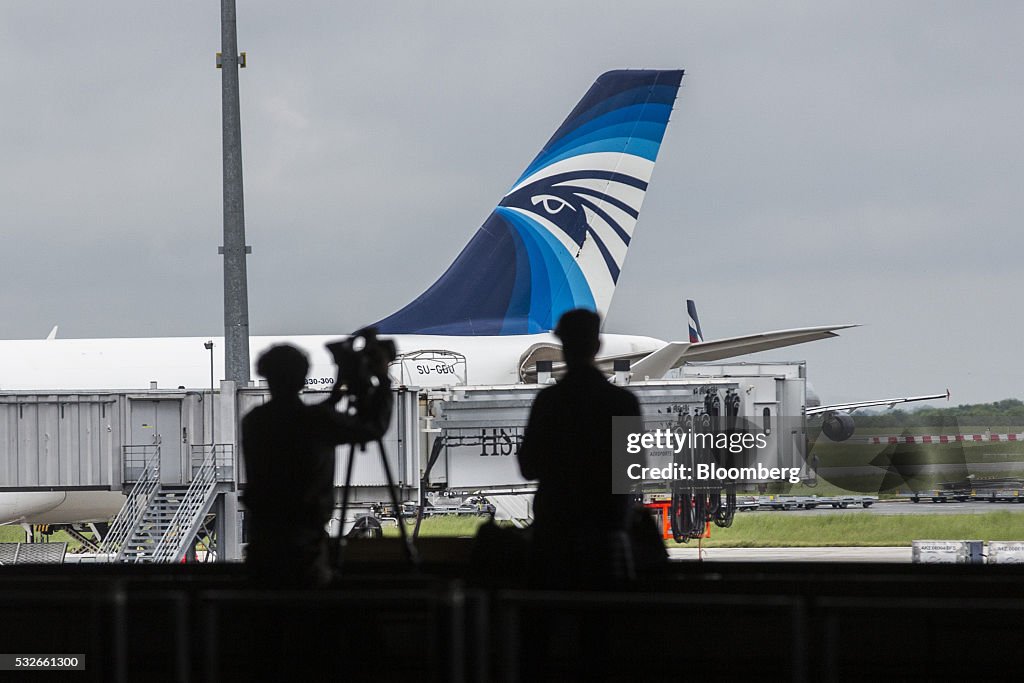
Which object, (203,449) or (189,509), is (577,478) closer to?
(189,509)

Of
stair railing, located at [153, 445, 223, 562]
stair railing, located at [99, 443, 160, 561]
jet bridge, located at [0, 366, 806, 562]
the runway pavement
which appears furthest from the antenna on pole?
the runway pavement

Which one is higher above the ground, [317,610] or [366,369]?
[366,369]

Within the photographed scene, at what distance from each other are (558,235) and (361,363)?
83.5 ft

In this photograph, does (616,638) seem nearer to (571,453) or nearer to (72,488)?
(571,453)

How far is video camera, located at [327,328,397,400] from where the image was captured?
6656 mm

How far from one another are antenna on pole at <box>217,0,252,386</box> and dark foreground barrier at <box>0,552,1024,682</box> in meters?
11.9

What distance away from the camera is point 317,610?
17.0 ft

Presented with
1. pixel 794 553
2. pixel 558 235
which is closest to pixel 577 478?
pixel 558 235

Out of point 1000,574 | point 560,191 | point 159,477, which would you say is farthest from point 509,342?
point 1000,574

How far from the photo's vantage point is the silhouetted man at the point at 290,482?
614 centimetres

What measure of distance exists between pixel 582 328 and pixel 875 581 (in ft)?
5.49

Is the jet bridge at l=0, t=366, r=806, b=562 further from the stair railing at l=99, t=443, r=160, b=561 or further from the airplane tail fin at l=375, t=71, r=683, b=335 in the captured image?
the airplane tail fin at l=375, t=71, r=683, b=335

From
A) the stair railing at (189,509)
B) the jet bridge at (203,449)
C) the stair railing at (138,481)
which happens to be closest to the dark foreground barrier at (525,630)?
Answer: the jet bridge at (203,449)

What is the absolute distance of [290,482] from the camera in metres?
6.17
